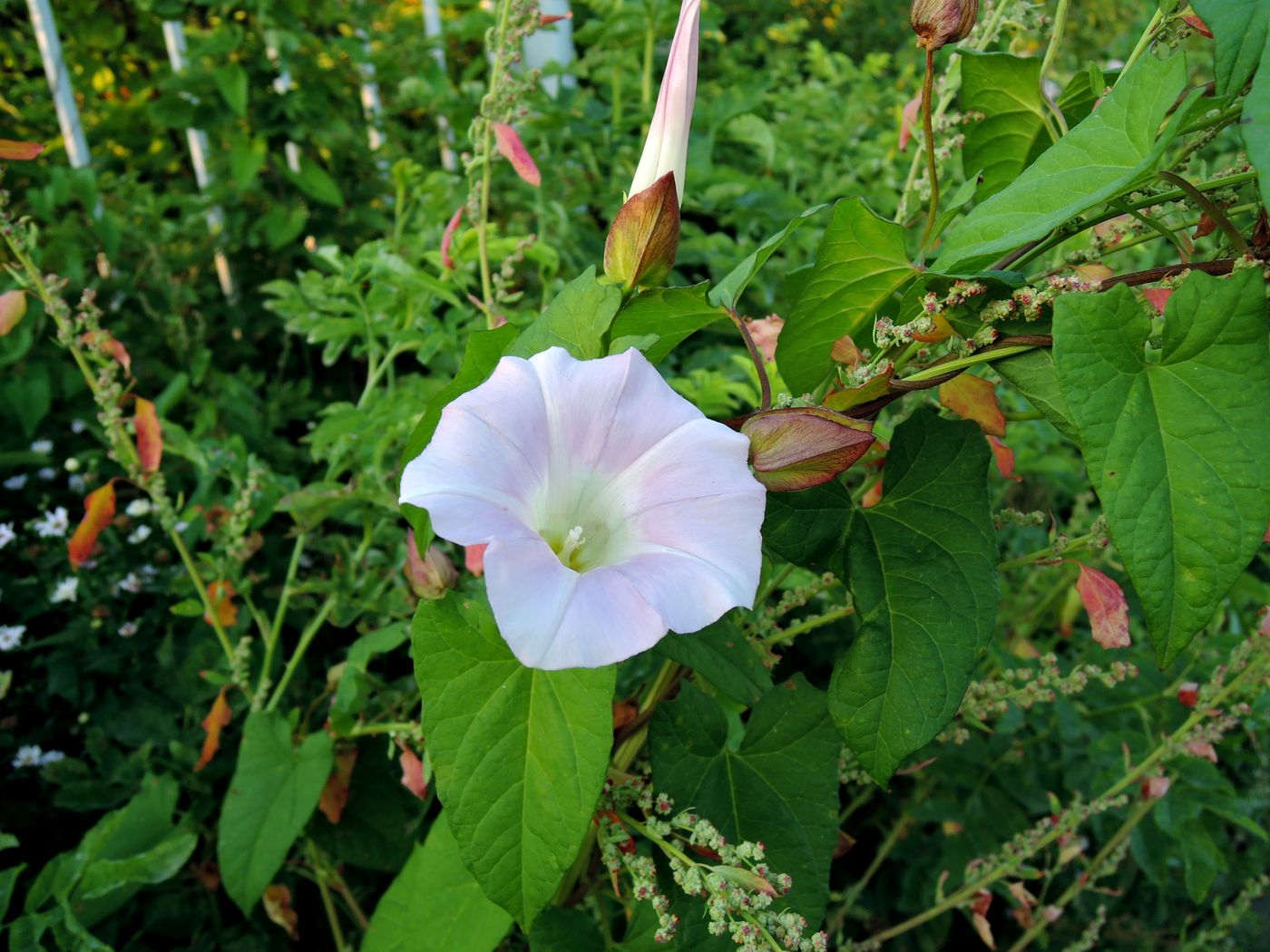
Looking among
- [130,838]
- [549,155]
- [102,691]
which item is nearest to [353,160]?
[549,155]

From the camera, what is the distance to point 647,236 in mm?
698

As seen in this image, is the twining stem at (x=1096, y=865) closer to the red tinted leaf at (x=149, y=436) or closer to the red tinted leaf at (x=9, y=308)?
the red tinted leaf at (x=149, y=436)

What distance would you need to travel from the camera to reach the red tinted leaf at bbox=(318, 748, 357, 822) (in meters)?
A: 1.14

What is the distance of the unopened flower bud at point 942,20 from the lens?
2.25 ft

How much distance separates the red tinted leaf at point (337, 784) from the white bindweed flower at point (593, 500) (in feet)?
1.90

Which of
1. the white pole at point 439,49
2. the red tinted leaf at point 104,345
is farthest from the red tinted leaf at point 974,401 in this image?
the white pole at point 439,49

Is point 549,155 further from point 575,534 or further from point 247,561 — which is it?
point 575,534

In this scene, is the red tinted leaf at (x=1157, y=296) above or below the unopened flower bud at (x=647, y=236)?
below

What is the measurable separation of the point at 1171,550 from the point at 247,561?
1.43 metres

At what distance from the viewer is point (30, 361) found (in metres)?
1.66

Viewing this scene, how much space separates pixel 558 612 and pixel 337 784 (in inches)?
28.2

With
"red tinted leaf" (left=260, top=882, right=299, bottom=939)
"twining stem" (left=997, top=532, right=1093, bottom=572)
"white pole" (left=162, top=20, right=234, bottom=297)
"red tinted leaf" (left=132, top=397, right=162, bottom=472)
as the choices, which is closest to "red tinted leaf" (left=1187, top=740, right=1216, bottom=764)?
"twining stem" (left=997, top=532, right=1093, bottom=572)

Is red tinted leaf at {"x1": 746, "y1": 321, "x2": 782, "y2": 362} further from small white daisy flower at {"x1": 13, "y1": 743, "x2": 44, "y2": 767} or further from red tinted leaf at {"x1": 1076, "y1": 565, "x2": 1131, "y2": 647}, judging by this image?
small white daisy flower at {"x1": 13, "y1": 743, "x2": 44, "y2": 767}

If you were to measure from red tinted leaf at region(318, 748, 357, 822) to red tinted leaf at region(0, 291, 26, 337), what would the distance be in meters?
0.58
